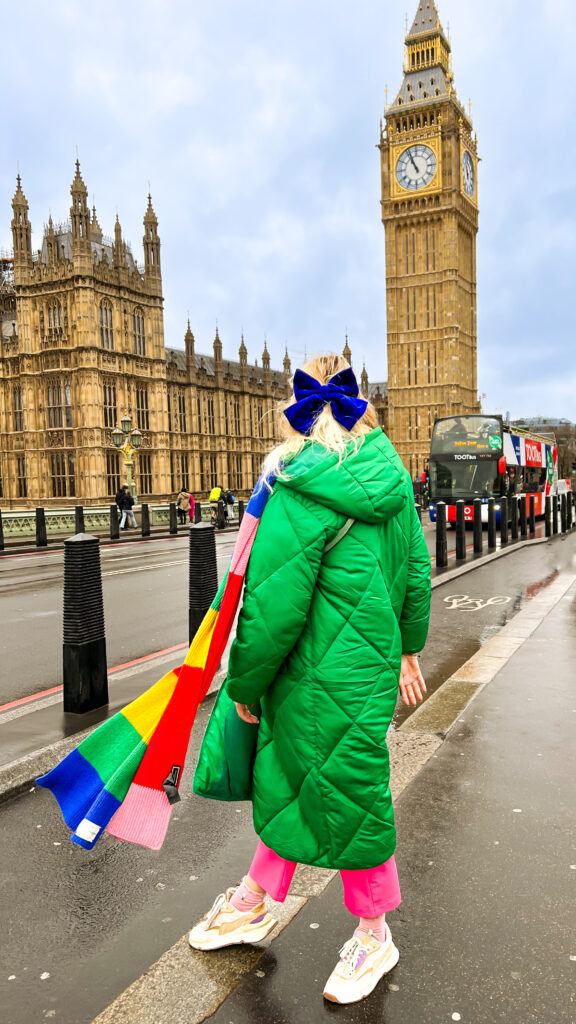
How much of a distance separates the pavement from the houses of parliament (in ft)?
74.4

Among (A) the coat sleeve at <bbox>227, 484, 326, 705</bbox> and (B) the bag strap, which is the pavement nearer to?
(A) the coat sleeve at <bbox>227, 484, 326, 705</bbox>

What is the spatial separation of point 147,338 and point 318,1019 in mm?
44432

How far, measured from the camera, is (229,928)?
8.16 feet

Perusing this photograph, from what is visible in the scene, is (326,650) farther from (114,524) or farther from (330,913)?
(114,524)

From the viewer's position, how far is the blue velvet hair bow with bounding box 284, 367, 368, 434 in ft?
7.71

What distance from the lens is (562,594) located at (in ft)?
32.8

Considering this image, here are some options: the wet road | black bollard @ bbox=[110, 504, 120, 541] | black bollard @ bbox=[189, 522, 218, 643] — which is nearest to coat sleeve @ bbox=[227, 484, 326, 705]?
the wet road

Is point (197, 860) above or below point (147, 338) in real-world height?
below

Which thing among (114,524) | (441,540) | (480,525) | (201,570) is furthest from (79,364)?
(201,570)

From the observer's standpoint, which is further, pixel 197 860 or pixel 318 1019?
pixel 197 860

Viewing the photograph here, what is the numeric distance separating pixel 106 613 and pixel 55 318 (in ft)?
116

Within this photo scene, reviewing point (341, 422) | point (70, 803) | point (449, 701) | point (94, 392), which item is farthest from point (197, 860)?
point (94, 392)

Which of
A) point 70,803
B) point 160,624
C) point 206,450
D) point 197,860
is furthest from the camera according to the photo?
point 206,450

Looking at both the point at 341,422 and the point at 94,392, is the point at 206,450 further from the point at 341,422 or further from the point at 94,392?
the point at 341,422
